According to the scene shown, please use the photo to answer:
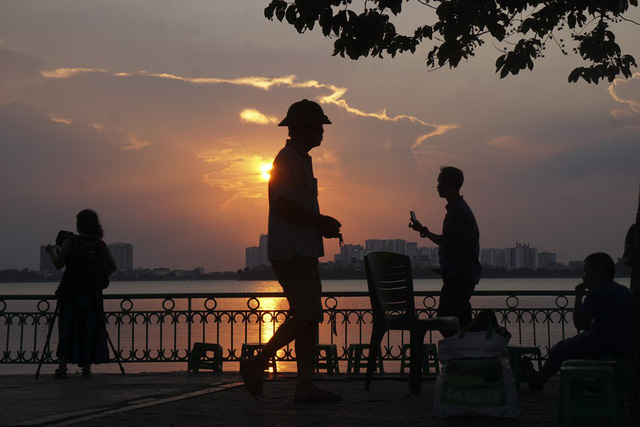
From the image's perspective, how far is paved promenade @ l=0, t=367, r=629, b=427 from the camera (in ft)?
20.8

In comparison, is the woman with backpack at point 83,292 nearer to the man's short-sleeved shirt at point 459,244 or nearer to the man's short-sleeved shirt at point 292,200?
the man's short-sleeved shirt at point 292,200

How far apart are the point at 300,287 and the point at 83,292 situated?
4.65m

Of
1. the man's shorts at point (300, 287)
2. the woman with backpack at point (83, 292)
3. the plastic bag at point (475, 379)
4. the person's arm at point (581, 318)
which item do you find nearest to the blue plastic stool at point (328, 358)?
the woman with backpack at point (83, 292)

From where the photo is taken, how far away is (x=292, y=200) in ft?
23.0

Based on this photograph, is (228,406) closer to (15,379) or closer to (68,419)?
(68,419)

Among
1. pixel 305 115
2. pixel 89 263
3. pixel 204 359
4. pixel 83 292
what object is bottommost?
pixel 204 359

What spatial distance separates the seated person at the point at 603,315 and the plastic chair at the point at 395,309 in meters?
1.12

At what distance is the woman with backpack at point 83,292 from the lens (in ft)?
35.1

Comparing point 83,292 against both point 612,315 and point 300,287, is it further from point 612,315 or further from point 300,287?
point 612,315

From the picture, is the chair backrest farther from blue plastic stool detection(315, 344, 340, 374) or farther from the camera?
the camera

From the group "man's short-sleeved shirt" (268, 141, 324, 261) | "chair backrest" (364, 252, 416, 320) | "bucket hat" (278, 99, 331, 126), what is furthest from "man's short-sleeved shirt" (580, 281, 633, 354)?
"bucket hat" (278, 99, 331, 126)

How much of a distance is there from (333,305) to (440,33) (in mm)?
4449

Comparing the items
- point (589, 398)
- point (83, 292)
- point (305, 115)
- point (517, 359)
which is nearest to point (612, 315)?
point (589, 398)

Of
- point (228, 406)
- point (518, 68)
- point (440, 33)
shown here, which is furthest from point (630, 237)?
point (228, 406)
